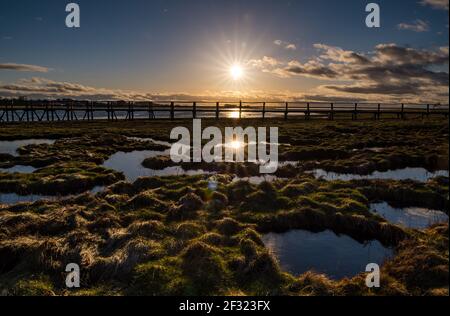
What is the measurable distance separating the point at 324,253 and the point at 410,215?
14.2ft

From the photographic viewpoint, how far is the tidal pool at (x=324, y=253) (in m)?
7.96

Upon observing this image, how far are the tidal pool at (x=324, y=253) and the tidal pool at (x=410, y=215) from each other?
184cm

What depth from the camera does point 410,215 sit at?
36.4ft

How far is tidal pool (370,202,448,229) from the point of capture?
33.7ft

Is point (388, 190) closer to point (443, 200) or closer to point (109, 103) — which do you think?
point (443, 200)

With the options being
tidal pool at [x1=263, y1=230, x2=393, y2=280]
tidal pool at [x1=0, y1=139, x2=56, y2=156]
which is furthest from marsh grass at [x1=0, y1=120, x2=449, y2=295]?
tidal pool at [x1=0, y1=139, x2=56, y2=156]

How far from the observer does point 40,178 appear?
1517cm

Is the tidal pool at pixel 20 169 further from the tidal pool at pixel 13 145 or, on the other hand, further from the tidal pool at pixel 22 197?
the tidal pool at pixel 13 145

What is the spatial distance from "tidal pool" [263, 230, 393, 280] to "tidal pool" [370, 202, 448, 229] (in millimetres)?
1845

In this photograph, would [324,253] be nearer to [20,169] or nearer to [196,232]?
[196,232]

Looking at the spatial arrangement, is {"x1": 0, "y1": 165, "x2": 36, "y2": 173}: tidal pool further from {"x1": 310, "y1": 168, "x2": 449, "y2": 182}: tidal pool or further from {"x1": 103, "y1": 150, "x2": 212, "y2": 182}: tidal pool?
{"x1": 310, "y1": 168, "x2": 449, "y2": 182}: tidal pool

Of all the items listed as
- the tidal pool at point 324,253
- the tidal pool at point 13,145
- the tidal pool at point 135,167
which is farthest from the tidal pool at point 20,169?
the tidal pool at point 324,253

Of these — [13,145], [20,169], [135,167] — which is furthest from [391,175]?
[13,145]
